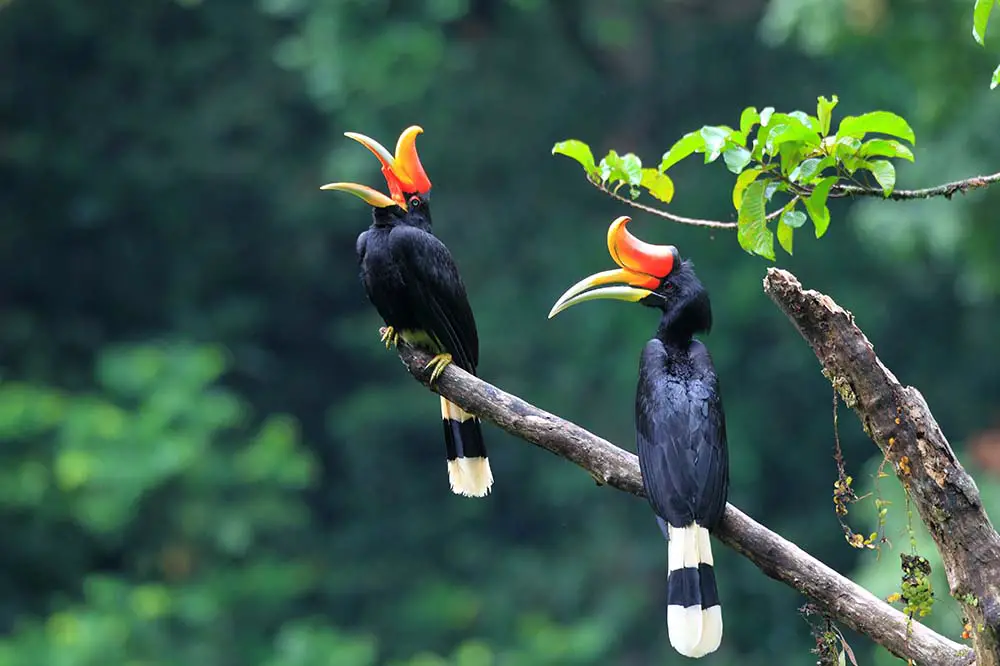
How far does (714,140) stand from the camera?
284 cm

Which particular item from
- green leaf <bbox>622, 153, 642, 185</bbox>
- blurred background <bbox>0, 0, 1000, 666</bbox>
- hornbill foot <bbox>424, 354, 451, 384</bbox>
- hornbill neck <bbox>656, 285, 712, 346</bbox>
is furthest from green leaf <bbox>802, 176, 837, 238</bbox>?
blurred background <bbox>0, 0, 1000, 666</bbox>

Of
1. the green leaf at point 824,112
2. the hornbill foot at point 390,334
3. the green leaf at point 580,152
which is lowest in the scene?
the green leaf at point 824,112

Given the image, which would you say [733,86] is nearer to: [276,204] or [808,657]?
[276,204]

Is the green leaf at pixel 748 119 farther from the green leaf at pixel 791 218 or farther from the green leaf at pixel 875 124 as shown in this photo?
the green leaf at pixel 791 218

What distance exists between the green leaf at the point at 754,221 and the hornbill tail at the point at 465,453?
48.1 inches

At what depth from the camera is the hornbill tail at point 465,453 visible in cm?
396

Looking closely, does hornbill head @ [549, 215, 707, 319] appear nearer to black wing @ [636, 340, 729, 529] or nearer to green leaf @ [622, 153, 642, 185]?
black wing @ [636, 340, 729, 529]

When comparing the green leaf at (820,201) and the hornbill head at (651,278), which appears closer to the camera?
the green leaf at (820,201)

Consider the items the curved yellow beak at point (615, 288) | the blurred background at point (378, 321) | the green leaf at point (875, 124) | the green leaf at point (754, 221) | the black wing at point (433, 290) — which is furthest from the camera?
the blurred background at point (378, 321)

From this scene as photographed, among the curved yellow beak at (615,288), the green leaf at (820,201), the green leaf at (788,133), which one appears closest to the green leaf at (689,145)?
the green leaf at (788,133)

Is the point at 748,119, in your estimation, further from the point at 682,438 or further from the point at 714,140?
the point at 682,438

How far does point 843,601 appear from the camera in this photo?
3.20 meters

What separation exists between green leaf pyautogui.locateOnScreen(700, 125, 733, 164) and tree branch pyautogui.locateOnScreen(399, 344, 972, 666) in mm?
767

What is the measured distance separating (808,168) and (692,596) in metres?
0.96
